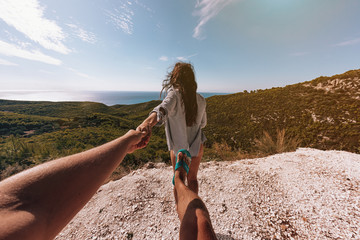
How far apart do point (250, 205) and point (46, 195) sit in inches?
123

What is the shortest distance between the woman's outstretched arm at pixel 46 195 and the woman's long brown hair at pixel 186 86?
123 cm

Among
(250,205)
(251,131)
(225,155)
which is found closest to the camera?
(250,205)

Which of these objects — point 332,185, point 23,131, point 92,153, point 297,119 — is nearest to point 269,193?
point 332,185

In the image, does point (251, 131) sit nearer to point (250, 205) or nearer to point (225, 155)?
point (225, 155)

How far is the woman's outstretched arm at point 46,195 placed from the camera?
467mm

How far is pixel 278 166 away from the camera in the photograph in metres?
3.67

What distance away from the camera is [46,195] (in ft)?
1.89

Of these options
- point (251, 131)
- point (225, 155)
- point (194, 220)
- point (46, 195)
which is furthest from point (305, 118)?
point (46, 195)

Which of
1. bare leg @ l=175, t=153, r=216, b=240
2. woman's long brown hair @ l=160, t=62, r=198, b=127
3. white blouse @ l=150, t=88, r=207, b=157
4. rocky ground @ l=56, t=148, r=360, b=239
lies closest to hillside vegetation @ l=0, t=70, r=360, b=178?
rocky ground @ l=56, t=148, r=360, b=239

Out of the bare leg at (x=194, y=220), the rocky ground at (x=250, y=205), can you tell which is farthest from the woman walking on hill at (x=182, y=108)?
the rocky ground at (x=250, y=205)

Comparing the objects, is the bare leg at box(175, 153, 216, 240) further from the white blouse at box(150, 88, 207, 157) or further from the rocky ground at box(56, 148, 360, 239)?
the rocky ground at box(56, 148, 360, 239)

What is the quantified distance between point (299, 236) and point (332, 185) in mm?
1687

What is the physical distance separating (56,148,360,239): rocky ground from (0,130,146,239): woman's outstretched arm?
214 centimetres

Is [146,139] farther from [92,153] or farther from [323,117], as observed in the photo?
[323,117]
